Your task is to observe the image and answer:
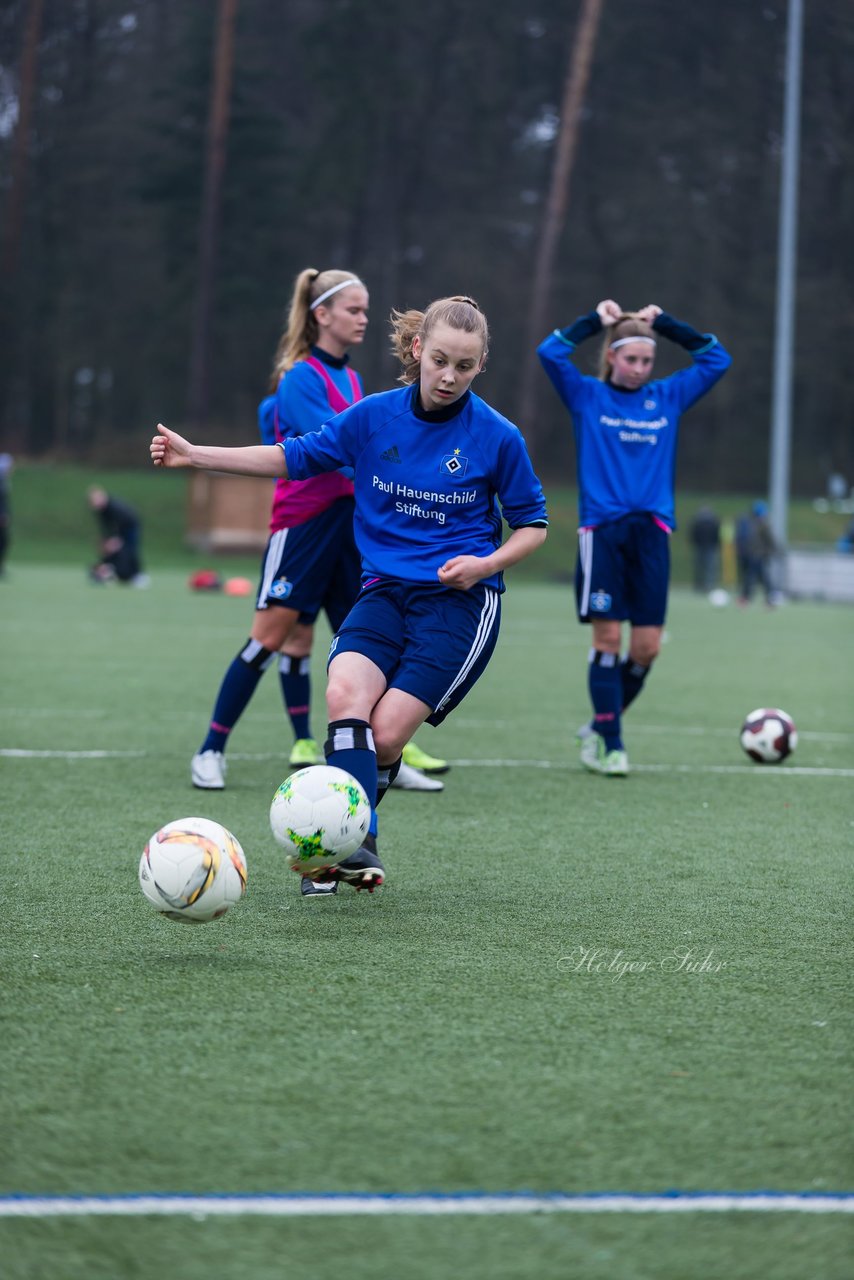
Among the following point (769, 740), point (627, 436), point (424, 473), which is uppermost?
point (627, 436)

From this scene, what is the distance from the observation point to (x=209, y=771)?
6.87 meters

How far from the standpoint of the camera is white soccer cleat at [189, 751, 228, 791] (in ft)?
22.5

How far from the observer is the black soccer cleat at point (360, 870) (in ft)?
14.6

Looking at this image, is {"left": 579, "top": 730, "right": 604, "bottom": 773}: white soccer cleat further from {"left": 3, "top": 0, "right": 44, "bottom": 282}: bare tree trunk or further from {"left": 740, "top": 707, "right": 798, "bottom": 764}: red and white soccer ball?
{"left": 3, "top": 0, "right": 44, "bottom": 282}: bare tree trunk

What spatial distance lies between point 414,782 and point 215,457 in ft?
8.79

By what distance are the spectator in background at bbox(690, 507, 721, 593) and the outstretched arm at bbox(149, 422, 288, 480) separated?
90.3 ft

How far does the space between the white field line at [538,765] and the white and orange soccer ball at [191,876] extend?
3.62 m

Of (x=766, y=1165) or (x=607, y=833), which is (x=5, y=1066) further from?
(x=607, y=833)

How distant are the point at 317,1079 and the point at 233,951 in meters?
1.06

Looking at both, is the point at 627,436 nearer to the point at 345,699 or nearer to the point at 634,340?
the point at 634,340

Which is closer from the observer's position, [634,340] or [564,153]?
[634,340]

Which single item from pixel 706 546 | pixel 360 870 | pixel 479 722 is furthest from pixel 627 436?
pixel 706 546

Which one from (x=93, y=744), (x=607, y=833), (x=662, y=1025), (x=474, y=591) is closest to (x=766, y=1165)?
(x=662, y=1025)

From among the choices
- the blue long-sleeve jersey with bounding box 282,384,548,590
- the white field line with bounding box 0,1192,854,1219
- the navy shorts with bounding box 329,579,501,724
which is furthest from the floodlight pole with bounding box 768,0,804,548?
the white field line with bounding box 0,1192,854,1219
